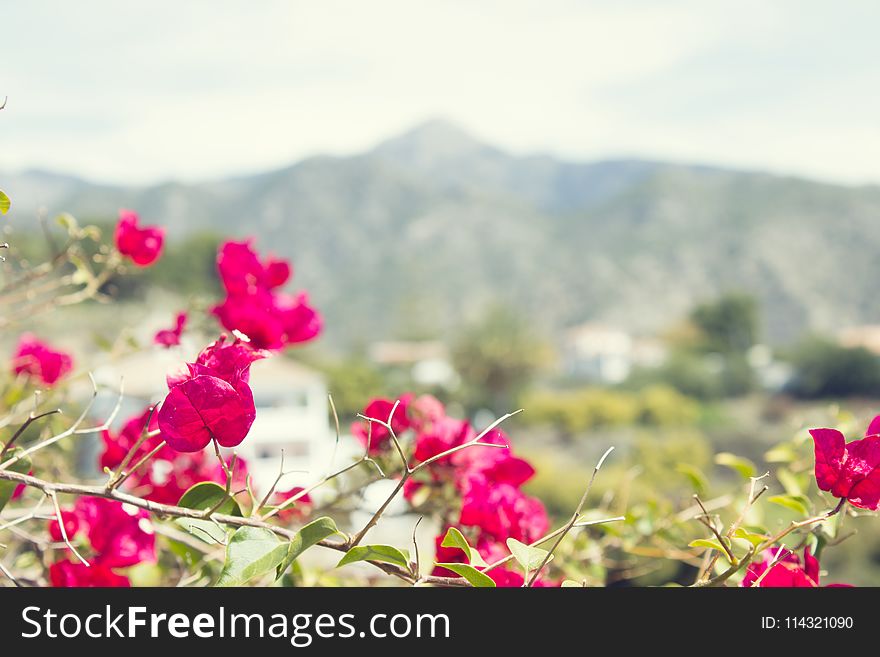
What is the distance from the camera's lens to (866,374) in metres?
26.7

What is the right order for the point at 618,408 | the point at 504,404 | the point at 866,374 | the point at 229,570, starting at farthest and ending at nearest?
the point at 866,374, the point at 504,404, the point at 618,408, the point at 229,570

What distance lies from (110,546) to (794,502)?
0.54 meters

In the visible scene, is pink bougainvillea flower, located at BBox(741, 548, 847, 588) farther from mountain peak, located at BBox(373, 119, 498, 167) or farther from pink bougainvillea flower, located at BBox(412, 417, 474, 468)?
mountain peak, located at BBox(373, 119, 498, 167)

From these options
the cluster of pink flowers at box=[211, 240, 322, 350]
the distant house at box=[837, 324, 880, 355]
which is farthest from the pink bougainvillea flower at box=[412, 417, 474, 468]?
the distant house at box=[837, 324, 880, 355]

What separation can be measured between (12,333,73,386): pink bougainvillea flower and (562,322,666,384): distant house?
3326 centimetres

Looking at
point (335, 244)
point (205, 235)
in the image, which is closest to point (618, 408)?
point (205, 235)

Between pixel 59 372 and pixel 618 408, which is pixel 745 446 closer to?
pixel 618 408

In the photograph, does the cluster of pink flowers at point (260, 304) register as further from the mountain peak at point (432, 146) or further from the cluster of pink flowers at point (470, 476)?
the mountain peak at point (432, 146)

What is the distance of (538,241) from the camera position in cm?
5597

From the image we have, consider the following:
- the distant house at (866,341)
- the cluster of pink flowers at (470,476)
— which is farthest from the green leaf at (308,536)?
the distant house at (866,341)

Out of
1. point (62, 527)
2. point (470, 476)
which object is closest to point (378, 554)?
point (62, 527)

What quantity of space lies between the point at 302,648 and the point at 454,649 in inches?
3.0

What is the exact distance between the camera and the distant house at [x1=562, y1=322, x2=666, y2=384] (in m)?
35.2

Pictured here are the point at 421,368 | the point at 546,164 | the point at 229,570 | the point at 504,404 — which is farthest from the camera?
the point at 546,164
